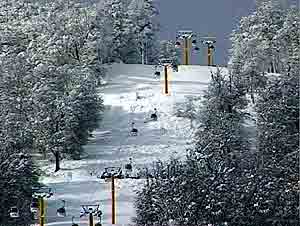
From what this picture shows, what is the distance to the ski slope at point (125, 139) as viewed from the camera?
27.7m

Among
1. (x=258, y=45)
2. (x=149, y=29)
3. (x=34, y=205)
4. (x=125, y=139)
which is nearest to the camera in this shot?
(x=34, y=205)

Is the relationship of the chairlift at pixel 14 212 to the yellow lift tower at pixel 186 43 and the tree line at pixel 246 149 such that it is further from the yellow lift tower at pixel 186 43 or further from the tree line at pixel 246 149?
the yellow lift tower at pixel 186 43

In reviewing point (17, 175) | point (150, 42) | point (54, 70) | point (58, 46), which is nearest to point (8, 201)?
point (17, 175)

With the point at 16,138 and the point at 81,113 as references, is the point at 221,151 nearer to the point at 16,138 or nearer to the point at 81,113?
the point at 16,138

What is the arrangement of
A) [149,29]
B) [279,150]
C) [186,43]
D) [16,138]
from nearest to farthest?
[16,138] → [279,150] → [186,43] → [149,29]

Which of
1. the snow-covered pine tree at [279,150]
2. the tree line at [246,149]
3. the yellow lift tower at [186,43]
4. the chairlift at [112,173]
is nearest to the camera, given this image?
the tree line at [246,149]

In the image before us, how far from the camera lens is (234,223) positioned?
76.0ft

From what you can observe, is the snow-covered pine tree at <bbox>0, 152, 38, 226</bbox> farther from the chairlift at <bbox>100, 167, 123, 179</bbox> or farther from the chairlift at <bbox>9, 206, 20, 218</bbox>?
the chairlift at <bbox>100, 167, 123, 179</bbox>

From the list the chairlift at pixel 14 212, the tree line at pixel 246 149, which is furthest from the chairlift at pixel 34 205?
the tree line at pixel 246 149

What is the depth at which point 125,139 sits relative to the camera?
34000 mm

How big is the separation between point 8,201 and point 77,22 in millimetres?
19080

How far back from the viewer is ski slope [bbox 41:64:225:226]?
2767 centimetres

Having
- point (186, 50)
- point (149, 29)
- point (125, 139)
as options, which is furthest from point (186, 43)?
point (125, 139)

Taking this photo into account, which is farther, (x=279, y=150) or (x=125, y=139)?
(x=125, y=139)
